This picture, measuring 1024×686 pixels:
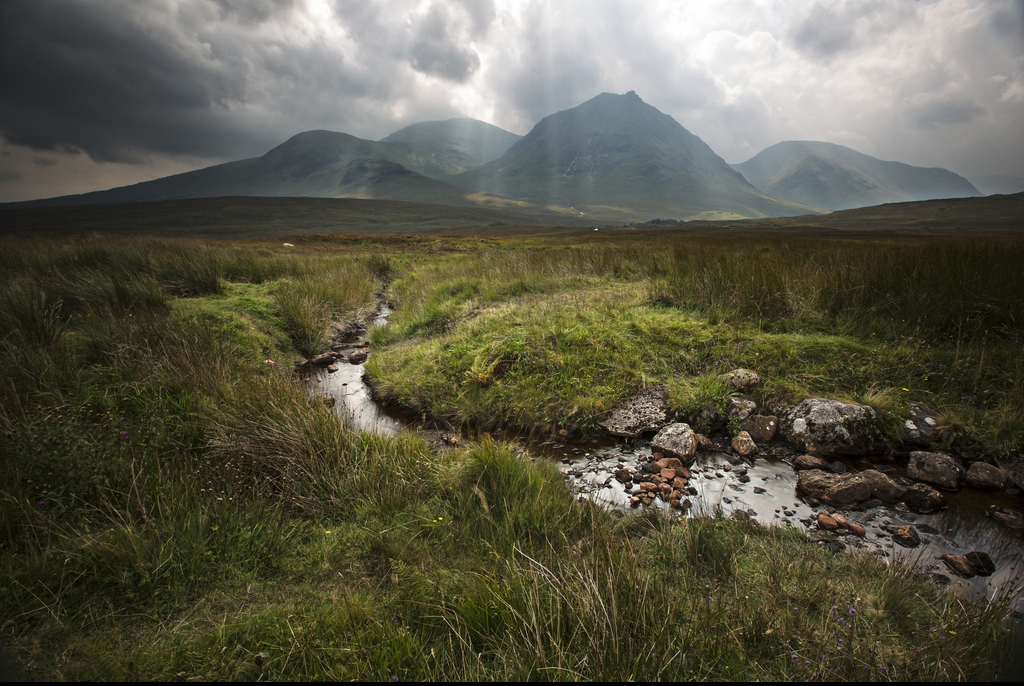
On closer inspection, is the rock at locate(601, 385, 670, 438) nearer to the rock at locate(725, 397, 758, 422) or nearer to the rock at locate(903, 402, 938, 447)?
the rock at locate(725, 397, 758, 422)

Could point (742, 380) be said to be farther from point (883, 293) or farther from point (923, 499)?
point (883, 293)

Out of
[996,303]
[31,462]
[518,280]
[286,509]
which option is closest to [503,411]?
[286,509]

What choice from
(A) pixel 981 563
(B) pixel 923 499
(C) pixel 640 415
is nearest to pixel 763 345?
(C) pixel 640 415

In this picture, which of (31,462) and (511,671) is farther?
(31,462)

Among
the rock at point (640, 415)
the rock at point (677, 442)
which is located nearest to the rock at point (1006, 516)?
the rock at point (677, 442)

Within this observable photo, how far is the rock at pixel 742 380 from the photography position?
555 centimetres

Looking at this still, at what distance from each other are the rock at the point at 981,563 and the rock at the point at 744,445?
1.81m

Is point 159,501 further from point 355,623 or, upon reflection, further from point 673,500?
point 673,500

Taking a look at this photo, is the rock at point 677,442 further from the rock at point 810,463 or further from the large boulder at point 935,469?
the large boulder at point 935,469

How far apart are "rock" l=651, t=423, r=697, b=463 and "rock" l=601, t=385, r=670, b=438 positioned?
32cm

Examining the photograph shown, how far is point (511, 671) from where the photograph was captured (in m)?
1.85

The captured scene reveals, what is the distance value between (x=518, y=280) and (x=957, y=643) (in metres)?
10.0

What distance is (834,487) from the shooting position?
3.98 meters

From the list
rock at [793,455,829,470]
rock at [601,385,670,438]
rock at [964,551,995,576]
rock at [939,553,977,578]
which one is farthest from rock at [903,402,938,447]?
rock at [601,385,670,438]
